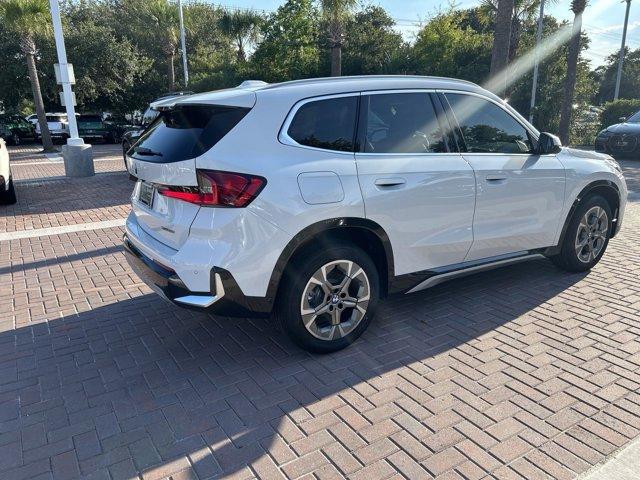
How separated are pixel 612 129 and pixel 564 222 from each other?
12.9 m

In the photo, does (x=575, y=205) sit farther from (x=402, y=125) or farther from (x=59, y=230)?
(x=59, y=230)

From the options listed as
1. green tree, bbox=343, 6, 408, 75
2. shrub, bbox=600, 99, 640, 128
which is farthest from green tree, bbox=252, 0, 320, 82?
shrub, bbox=600, 99, 640, 128

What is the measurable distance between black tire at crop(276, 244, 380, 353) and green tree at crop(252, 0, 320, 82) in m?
24.1

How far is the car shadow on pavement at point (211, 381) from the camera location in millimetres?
2689

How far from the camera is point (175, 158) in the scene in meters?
3.23

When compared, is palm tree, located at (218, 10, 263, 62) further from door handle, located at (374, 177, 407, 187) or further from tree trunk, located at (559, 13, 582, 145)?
door handle, located at (374, 177, 407, 187)

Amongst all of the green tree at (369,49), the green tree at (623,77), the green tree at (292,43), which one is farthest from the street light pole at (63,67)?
the green tree at (623,77)

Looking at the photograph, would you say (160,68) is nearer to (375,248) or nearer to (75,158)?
(75,158)

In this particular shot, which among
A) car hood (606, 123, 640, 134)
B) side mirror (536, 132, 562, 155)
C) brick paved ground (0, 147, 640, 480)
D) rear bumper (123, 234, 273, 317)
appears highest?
side mirror (536, 132, 562, 155)

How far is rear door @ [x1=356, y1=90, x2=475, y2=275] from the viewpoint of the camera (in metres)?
3.57

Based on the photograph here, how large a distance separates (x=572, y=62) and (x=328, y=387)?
17.2 metres

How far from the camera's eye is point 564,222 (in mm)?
4824

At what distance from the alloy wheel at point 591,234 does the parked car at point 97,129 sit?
78.9 ft

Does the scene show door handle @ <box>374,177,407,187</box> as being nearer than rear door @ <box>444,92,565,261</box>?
Yes
